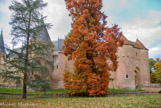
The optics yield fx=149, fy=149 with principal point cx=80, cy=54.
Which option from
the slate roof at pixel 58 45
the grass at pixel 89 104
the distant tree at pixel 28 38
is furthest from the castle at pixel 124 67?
the grass at pixel 89 104

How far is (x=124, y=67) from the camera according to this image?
28766 millimetres

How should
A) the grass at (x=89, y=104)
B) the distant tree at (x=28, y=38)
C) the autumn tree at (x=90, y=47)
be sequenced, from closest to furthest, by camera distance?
the grass at (x=89, y=104), the distant tree at (x=28, y=38), the autumn tree at (x=90, y=47)

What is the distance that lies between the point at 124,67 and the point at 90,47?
14.8m

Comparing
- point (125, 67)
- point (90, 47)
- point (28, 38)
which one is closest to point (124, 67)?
point (125, 67)

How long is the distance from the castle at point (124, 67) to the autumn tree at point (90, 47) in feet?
32.0

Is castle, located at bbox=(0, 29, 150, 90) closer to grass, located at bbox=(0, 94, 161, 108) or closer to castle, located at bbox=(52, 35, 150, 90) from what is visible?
castle, located at bbox=(52, 35, 150, 90)

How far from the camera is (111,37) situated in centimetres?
1561

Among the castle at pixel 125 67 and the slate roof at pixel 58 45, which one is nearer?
the castle at pixel 125 67

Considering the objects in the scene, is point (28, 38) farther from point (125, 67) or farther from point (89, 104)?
point (125, 67)

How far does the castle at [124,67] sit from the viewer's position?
26828 mm

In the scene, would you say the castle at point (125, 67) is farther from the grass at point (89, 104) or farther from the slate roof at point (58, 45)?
the grass at point (89, 104)

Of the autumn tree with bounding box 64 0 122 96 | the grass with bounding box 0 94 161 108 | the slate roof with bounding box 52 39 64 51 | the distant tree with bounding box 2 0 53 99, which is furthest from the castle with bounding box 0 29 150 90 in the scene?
the grass with bounding box 0 94 161 108

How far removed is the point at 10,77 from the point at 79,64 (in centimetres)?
662

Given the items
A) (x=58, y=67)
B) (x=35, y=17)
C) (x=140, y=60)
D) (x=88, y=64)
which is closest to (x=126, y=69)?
(x=140, y=60)
